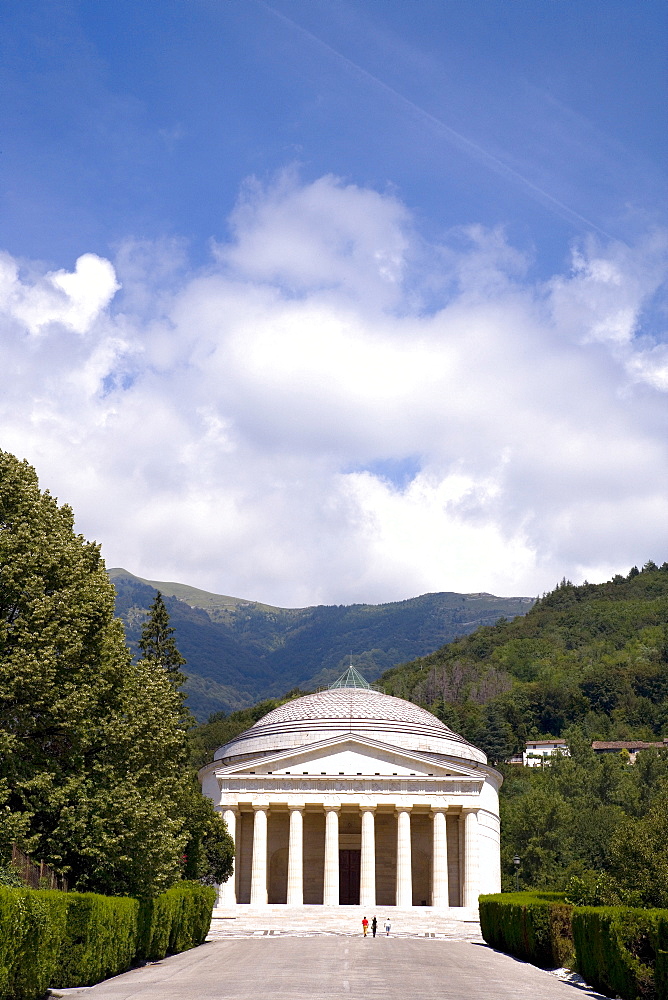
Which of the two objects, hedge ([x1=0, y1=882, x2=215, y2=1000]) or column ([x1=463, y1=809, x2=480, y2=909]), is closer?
hedge ([x1=0, y1=882, x2=215, y2=1000])

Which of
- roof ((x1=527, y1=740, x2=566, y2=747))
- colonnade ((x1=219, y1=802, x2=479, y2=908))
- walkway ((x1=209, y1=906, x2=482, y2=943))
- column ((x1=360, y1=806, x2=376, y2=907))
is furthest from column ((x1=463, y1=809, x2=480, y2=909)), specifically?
roof ((x1=527, y1=740, x2=566, y2=747))

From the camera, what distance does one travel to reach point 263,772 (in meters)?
65.1

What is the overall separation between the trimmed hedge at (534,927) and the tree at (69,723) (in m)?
11.6

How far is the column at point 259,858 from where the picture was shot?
63.2m

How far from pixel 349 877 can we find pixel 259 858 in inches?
353

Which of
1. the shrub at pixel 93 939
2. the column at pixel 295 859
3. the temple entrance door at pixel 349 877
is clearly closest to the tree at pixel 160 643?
the column at pixel 295 859

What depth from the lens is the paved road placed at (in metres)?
22.3

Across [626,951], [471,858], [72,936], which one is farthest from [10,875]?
[471,858]

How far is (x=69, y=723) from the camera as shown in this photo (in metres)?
28.2

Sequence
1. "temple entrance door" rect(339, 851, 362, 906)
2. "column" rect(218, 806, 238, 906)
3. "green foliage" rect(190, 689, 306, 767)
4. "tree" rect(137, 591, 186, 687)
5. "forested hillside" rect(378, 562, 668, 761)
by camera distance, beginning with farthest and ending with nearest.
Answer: "forested hillside" rect(378, 562, 668, 761), "green foliage" rect(190, 689, 306, 767), "temple entrance door" rect(339, 851, 362, 906), "tree" rect(137, 591, 186, 687), "column" rect(218, 806, 238, 906)

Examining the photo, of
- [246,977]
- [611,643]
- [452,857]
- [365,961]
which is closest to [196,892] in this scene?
[365,961]

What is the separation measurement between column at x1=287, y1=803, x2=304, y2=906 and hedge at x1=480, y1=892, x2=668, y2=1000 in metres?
26.1

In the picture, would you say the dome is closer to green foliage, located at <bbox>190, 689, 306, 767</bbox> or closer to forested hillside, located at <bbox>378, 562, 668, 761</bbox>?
green foliage, located at <bbox>190, 689, 306, 767</bbox>

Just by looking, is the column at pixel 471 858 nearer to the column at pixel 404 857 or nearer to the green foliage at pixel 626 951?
the column at pixel 404 857
